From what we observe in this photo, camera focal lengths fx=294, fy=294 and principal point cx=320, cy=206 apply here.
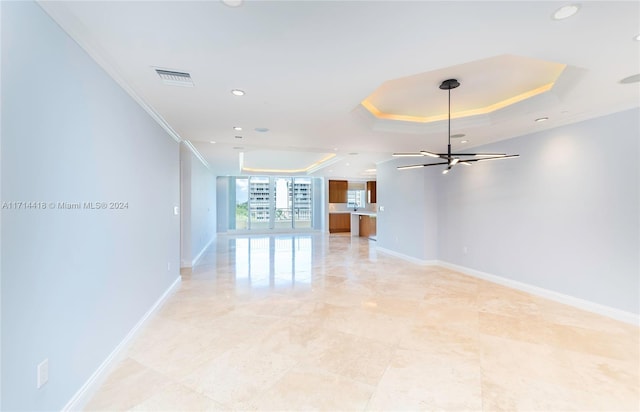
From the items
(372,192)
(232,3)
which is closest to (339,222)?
(372,192)

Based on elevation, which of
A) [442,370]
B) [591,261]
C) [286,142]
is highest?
[286,142]

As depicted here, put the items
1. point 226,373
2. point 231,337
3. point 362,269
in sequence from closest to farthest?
point 226,373, point 231,337, point 362,269

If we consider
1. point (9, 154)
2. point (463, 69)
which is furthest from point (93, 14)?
point (463, 69)

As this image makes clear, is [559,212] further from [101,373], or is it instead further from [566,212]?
[101,373]

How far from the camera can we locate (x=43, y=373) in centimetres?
165

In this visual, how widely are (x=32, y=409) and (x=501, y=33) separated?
3571 mm

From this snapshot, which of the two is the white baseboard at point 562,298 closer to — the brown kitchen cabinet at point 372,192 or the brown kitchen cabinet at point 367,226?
the brown kitchen cabinet at point 367,226

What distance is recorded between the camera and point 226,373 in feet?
7.79

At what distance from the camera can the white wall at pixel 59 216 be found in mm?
1459

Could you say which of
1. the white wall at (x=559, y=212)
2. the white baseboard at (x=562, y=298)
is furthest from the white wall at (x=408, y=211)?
the white baseboard at (x=562, y=298)

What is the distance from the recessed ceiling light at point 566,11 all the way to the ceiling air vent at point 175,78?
274cm

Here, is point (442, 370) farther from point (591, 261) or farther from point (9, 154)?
point (9, 154)

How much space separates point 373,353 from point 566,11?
286cm

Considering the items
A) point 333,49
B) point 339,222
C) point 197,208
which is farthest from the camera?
point 339,222
